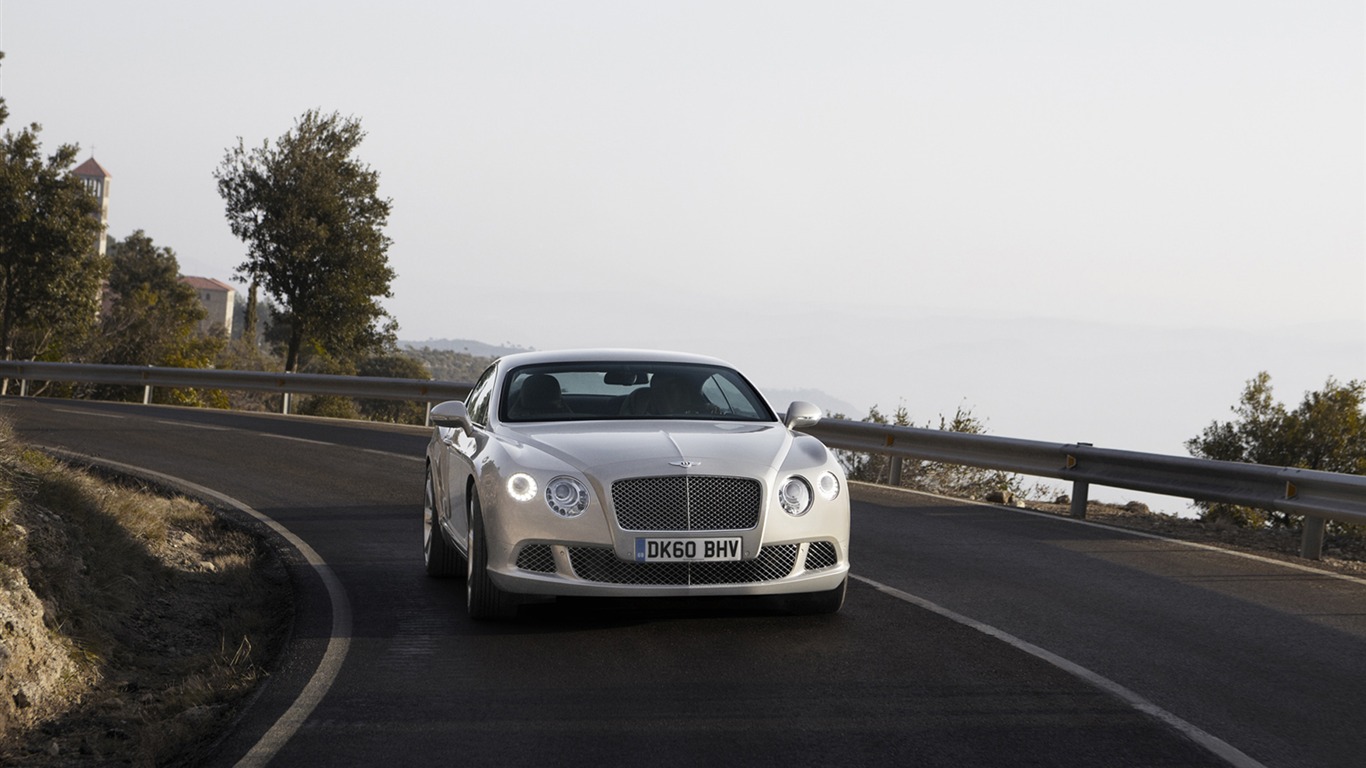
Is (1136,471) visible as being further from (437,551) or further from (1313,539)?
(437,551)

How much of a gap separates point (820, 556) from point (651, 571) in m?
0.99

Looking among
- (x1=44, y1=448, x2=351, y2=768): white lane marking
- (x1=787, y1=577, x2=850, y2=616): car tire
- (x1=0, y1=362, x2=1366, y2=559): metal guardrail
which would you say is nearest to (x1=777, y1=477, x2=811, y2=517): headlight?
(x1=787, y1=577, x2=850, y2=616): car tire

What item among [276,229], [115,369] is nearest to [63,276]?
[276,229]

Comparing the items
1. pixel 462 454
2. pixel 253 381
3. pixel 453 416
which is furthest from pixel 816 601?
pixel 253 381

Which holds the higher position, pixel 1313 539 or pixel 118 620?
pixel 1313 539

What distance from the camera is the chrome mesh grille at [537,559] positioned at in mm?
6871

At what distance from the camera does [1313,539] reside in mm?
11125

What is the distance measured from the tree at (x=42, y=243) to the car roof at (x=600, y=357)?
43.2 metres

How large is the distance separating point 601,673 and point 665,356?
2.96 meters

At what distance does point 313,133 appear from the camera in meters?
47.3

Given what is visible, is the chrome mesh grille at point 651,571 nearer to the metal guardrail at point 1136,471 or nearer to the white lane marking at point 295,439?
the metal guardrail at point 1136,471

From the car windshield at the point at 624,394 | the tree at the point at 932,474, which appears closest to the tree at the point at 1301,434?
the tree at the point at 932,474

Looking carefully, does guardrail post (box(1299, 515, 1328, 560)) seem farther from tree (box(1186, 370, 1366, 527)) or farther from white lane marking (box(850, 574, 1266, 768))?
tree (box(1186, 370, 1366, 527))

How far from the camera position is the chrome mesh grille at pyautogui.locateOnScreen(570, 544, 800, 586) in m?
6.78
